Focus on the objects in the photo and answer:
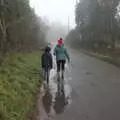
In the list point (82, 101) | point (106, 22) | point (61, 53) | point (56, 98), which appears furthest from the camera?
point (106, 22)

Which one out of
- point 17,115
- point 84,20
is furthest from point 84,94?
point 84,20

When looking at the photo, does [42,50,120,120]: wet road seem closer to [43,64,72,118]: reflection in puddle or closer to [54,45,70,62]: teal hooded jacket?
[43,64,72,118]: reflection in puddle

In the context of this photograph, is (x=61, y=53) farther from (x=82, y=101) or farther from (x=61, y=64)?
(x=82, y=101)

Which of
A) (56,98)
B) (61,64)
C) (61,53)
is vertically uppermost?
(61,53)

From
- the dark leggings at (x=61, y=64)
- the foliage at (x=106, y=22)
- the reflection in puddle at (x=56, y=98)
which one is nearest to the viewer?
the reflection in puddle at (x=56, y=98)

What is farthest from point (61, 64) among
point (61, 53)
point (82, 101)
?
point (82, 101)

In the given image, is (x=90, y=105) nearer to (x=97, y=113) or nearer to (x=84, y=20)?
(x=97, y=113)

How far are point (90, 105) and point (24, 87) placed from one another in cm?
250

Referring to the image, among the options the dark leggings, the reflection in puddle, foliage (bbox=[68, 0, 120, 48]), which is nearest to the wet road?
the reflection in puddle

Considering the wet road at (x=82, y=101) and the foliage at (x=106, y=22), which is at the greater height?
the foliage at (x=106, y=22)

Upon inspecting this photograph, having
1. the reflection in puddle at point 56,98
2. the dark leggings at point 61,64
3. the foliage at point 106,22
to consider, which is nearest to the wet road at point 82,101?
the reflection in puddle at point 56,98

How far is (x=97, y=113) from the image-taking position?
26.0ft

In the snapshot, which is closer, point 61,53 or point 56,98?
point 56,98

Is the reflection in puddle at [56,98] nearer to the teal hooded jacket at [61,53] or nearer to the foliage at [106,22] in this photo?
the teal hooded jacket at [61,53]
